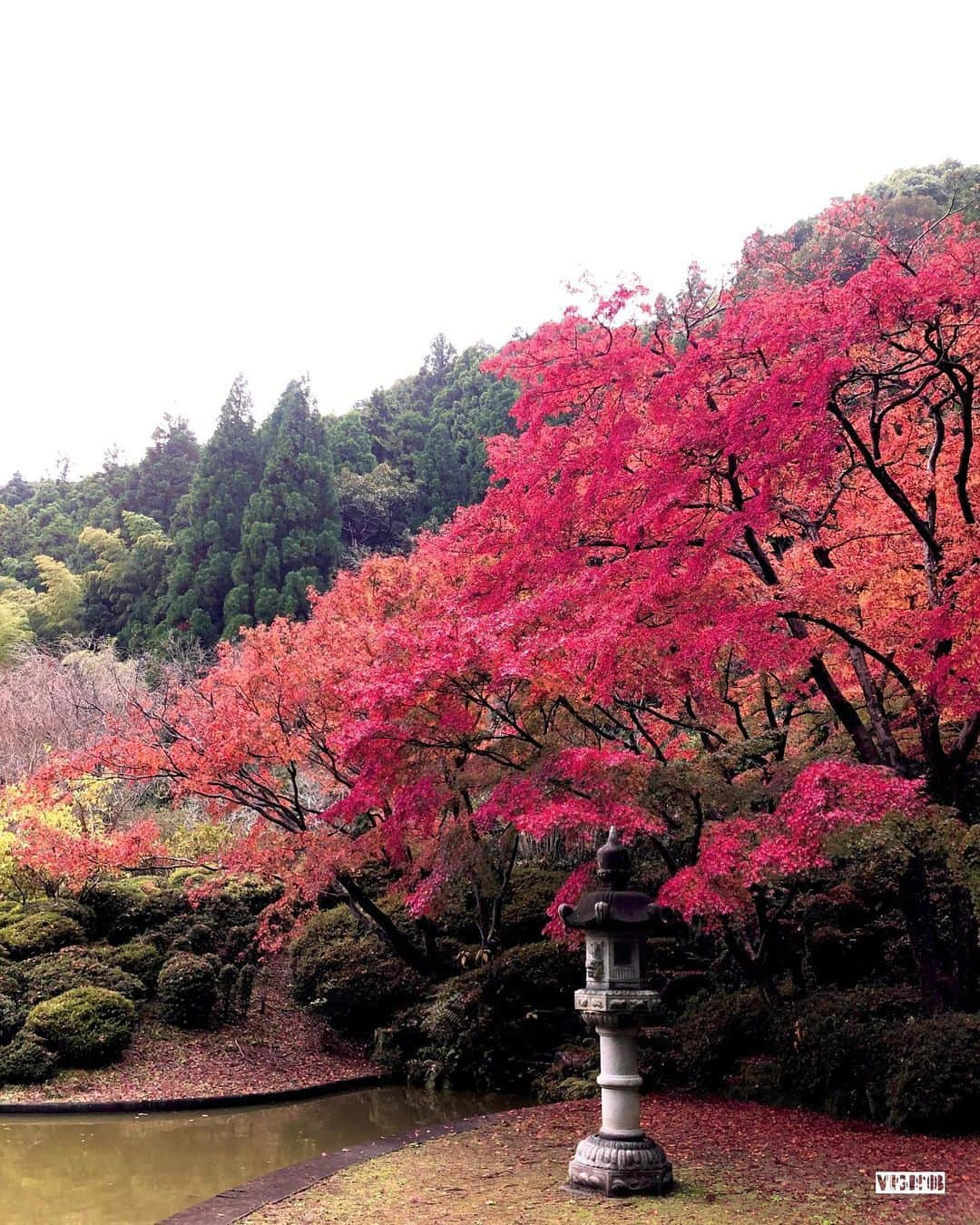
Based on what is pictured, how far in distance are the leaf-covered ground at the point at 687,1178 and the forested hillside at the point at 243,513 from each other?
70.2 feet

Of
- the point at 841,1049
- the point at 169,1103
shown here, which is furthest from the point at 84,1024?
the point at 841,1049

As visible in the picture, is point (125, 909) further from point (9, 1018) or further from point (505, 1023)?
point (505, 1023)

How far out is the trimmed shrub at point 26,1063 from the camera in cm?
1081

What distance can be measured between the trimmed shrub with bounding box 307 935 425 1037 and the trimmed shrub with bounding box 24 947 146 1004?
235cm

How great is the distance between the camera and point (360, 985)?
42.1ft

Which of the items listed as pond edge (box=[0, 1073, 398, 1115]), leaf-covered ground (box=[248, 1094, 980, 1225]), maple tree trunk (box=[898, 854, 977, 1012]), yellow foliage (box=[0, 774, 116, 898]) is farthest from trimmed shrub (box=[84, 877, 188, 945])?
Answer: maple tree trunk (box=[898, 854, 977, 1012])

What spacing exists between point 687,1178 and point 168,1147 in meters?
5.00

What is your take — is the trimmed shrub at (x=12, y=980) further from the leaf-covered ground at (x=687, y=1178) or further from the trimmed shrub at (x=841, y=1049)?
the trimmed shrub at (x=841, y=1049)

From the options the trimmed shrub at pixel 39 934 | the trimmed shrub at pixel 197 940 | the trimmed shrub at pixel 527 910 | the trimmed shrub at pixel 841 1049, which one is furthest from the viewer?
the trimmed shrub at pixel 197 940

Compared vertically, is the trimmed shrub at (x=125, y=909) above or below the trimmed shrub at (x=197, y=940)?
above

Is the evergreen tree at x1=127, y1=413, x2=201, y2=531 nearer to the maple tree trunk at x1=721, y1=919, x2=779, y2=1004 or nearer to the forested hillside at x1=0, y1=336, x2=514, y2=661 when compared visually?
the forested hillside at x1=0, y1=336, x2=514, y2=661

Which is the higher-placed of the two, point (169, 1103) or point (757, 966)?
point (757, 966)
